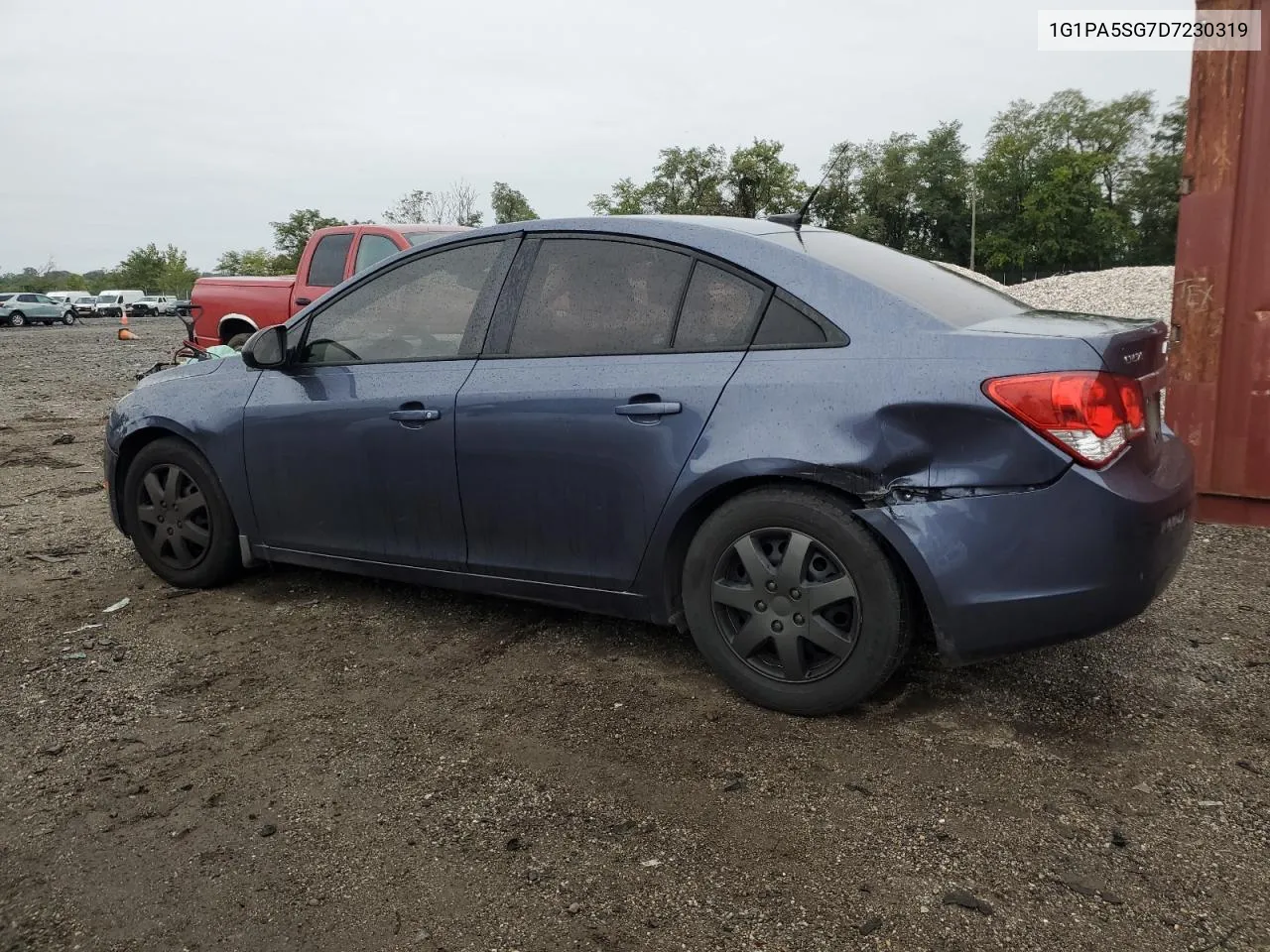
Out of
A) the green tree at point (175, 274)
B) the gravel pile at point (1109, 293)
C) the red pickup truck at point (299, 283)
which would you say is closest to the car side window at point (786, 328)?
the red pickup truck at point (299, 283)

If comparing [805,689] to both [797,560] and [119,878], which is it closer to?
[797,560]

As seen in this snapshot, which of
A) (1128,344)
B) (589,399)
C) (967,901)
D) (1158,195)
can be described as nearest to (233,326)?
(589,399)

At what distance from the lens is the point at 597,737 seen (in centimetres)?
313

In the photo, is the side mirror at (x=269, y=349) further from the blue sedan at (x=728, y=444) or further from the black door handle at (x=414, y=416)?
the black door handle at (x=414, y=416)

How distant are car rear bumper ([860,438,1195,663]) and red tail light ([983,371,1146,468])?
0.07 m

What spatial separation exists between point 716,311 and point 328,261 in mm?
7439

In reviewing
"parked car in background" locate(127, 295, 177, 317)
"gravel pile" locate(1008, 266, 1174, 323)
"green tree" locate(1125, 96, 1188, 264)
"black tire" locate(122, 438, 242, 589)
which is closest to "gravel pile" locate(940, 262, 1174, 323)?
"gravel pile" locate(1008, 266, 1174, 323)

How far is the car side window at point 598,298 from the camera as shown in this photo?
11.3ft

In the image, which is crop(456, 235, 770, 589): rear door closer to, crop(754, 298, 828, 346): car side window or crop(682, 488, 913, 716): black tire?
crop(754, 298, 828, 346): car side window

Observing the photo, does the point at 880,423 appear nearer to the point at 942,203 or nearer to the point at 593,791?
the point at 593,791

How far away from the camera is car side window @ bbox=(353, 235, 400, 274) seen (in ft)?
30.7

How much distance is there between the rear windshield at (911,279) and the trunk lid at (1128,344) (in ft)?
0.34

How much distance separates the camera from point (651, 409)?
331 centimetres

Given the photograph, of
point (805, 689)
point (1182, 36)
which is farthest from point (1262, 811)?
point (1182, 36)
